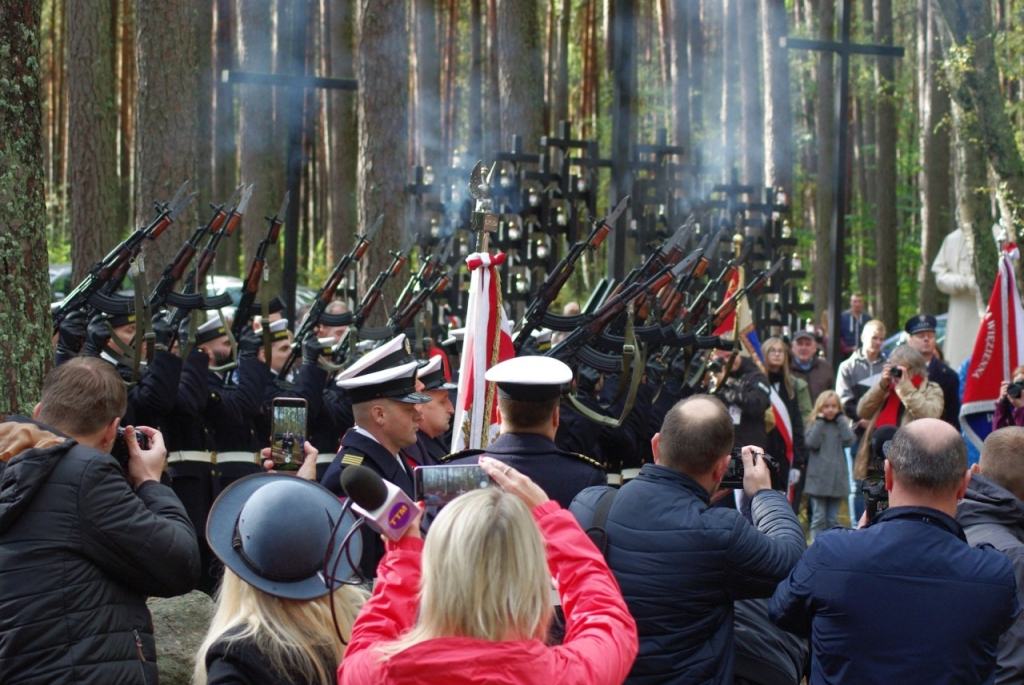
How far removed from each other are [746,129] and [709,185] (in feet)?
41.6

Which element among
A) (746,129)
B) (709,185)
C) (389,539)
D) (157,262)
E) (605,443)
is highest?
(746,129)

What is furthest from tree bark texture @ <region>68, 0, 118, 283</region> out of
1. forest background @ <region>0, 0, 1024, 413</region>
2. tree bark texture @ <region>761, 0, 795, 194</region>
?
tree bark texture @ <region>761, 0, 795, 194</region>

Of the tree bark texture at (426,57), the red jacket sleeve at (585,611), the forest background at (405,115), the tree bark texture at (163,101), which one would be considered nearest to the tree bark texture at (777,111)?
the forest background at (405,115)

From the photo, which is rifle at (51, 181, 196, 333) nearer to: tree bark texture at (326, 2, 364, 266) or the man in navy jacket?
the man in navy jacket

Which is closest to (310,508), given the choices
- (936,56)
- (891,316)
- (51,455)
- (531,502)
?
(531,502)

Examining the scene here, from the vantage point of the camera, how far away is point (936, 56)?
18406 mm

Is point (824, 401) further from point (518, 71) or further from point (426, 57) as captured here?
point (426, 57)

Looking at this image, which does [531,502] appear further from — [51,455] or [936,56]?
[936,56]

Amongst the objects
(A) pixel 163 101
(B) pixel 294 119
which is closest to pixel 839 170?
(B) pixel 294 119

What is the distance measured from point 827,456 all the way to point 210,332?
487 cm

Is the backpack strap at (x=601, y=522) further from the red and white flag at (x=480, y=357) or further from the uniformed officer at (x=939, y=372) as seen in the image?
the uniformed officer at (x=939, y=372)

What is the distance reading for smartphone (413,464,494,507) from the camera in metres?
2.85

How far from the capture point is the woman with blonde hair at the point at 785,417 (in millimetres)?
9219

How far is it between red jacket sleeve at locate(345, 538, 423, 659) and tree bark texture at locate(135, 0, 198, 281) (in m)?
8.59
